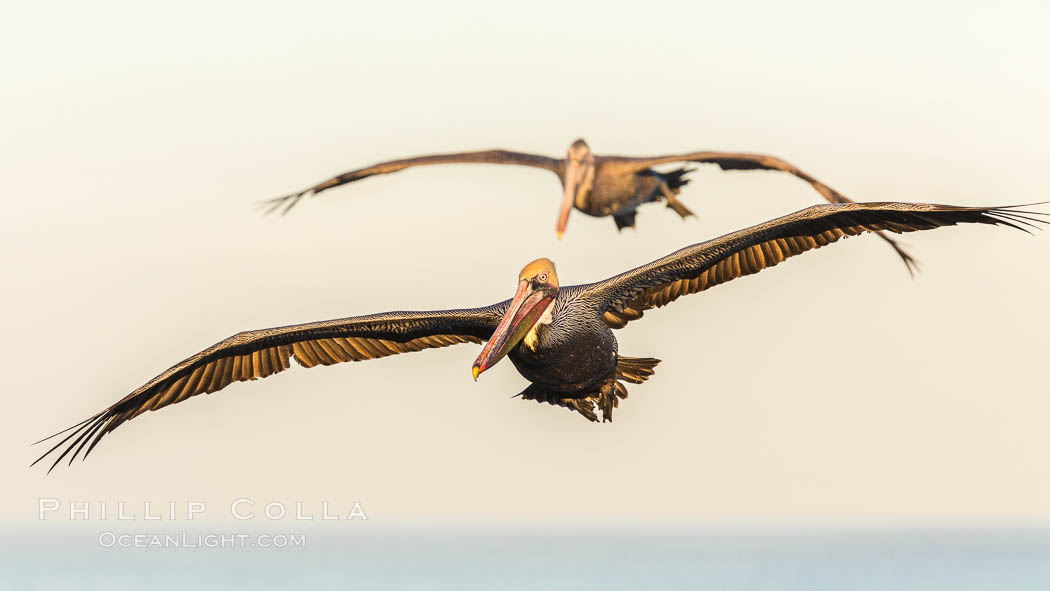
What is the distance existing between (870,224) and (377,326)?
3998 mm

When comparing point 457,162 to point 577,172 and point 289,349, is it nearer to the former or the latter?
point 577,172

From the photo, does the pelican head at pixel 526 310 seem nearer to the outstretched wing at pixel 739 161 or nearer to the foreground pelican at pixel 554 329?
the foreground pelican at pixel 554 329

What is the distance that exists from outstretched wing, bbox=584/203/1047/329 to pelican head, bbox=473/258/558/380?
46cm

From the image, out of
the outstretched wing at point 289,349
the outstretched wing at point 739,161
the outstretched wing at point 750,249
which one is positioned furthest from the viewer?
the outstretched wing at point 739,161

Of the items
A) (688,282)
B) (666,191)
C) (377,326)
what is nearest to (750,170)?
(666,191)

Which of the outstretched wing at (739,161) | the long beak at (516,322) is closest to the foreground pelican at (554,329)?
→ the long beak at (516,322)

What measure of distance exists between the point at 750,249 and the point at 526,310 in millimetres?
2010

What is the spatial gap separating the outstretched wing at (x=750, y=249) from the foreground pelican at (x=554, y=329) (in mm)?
10

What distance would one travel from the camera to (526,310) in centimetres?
1132

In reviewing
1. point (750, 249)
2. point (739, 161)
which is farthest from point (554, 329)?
point (739, 161)

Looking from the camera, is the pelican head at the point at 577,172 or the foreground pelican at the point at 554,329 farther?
the pelican head at the point at 577,172

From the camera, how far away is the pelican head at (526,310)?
11.2m

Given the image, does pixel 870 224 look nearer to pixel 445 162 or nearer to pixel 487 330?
pixel 487 330

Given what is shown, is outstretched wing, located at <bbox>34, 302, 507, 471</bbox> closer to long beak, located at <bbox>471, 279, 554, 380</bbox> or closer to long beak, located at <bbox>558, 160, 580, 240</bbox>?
long beak, located at <bbox>471, 279, 554, 380</bbox>
